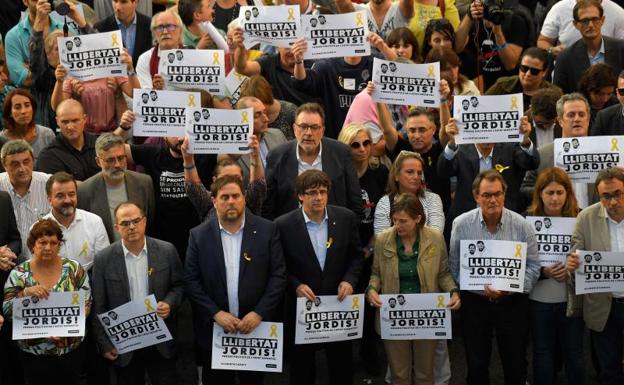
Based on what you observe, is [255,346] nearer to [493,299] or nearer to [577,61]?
[493,299]

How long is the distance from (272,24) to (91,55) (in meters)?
1.86

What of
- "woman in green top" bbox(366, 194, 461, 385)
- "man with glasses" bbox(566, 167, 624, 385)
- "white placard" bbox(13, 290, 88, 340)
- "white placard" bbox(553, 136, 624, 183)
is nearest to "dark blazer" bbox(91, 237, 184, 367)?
"white placard" bbox(13, 290, 88, 340)

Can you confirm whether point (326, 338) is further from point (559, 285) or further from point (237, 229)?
point (559, 285)

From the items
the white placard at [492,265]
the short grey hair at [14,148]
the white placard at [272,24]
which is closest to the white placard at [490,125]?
the white placard at [492,265]

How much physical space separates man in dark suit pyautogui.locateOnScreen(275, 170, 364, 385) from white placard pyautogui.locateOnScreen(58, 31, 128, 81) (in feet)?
9.15

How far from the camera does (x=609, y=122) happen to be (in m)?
12.0

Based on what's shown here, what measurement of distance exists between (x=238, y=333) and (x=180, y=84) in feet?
10.1

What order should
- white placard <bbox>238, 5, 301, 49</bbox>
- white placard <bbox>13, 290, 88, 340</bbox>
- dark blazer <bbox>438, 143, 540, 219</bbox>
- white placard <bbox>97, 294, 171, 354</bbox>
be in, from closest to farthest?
white placard <bbox>13, 290, 88, 340</bbox>
white placard <bbox>97, 294, 171, 354</bbox>
dark blazer <bbox>438, 143, 540, 219</bbox>
white placard <bbox>238, 5, 301, 49</bbox>

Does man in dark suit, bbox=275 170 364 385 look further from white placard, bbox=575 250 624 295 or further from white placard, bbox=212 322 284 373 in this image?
white placard, bbox=575 250 624 295

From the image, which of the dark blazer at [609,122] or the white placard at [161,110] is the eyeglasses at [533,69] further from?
the white placard at [161,110]

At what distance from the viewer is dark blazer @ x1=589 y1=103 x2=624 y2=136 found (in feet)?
39.2

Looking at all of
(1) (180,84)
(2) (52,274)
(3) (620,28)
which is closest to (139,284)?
(2) (52,274)

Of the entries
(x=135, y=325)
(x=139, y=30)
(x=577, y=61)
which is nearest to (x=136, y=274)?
(x=135, y=325)

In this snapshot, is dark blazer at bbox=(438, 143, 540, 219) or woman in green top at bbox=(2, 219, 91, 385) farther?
dark blazer at bbox=(438, 143, 540, 219)
